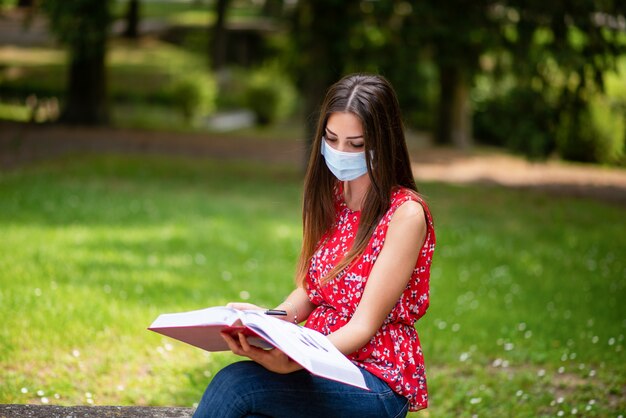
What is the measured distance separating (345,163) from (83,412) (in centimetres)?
147

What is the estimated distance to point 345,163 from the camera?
324 centimetres

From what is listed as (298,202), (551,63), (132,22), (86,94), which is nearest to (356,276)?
(298,202)

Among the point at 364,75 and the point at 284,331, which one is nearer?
the point at 284,331

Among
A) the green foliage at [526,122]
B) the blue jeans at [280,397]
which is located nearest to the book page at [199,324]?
the blue jeans at [280,397]

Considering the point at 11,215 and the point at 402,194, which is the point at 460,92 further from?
the point at 402,194

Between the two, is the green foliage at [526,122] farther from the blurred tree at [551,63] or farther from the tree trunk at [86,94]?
the tree trunk at [86,94]

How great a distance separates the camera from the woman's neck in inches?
131

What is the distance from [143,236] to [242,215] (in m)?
2.01

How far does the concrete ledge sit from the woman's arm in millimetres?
1009

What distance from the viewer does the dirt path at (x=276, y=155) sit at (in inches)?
623

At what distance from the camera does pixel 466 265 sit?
9070mm

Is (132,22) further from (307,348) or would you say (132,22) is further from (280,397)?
(307,348)

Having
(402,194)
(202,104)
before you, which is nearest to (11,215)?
(402,194)

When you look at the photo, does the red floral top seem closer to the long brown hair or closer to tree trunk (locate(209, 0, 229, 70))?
the long brown hair
